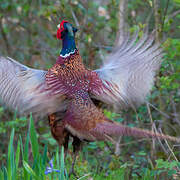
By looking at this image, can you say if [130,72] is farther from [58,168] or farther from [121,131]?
[58,168]

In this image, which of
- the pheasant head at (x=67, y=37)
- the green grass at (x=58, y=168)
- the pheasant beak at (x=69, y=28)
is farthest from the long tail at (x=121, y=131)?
the pheasant beak at (x=69, y=28)

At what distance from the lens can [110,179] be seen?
3705 millimetres

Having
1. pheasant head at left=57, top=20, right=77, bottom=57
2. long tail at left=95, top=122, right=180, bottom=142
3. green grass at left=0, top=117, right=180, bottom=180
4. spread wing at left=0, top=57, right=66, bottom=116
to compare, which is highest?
pheasant head at left=57, top=20, right=77, bottom=57

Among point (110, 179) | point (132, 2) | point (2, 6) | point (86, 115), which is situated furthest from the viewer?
point (2, 6)

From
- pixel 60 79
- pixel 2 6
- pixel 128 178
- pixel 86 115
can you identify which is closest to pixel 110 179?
pixel 128 178

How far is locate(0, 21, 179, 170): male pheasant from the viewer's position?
3.33 m

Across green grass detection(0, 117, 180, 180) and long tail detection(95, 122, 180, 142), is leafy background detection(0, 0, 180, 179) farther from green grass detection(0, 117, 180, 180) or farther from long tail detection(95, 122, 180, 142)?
long tail detection(95, 122, 180, 142)

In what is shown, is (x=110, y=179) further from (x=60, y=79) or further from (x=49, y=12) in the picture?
(x=49, y=12)

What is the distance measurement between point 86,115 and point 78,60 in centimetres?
68

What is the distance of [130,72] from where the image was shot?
383 cm

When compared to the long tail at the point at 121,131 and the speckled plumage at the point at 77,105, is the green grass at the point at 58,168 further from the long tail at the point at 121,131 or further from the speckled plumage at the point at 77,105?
the long tail at the point at 121,131

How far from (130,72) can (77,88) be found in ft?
2.09

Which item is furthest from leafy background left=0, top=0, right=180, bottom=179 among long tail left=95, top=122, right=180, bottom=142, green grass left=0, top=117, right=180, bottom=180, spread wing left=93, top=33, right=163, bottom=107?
long tail left=95, top=122, right=180, bottom=142

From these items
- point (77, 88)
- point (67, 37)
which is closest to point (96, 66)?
point (67, 37)
